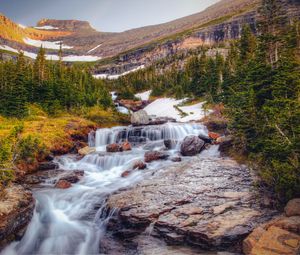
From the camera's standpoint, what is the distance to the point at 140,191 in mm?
16672

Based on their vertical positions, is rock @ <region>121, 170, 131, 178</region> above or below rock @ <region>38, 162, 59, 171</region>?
below

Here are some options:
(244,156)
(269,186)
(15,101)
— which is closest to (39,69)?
(15,101)

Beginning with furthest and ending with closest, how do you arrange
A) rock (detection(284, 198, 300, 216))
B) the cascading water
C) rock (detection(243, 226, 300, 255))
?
the cascading water → rock (detection(284, 198, 300, 216)) → rock (detection(243, 226, 300, 255))

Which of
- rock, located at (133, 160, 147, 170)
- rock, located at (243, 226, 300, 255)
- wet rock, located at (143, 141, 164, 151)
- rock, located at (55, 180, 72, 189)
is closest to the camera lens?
rock, located at (243, 226, 300, 255)

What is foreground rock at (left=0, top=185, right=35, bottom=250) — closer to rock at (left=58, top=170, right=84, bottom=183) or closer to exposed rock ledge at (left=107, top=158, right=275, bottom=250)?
exposed rock ledge at (left=107, top=158, right=275, bottom=250)

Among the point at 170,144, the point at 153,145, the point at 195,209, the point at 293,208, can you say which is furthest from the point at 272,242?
the point at 153,145

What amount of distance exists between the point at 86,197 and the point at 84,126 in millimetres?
22541

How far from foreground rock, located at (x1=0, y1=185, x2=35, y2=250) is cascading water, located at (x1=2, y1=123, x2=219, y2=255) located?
16.5 inches

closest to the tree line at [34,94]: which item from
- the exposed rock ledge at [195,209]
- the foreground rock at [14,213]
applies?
the foreground rock at [14,213]

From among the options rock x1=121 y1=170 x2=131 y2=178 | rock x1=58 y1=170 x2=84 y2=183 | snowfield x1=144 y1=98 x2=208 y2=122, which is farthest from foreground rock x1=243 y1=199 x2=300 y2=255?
snowfield x1=144 y1=98 x2=208 y2=122

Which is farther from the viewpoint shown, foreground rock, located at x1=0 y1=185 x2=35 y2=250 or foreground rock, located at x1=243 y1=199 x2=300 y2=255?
foreground rock, located at x1=0 y1=185 x2=35 y2=250

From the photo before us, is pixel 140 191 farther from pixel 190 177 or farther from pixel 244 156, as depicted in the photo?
pixel 244 156

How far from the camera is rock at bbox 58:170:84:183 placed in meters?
21.8

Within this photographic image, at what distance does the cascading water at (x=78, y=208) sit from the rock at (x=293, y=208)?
861 cm
